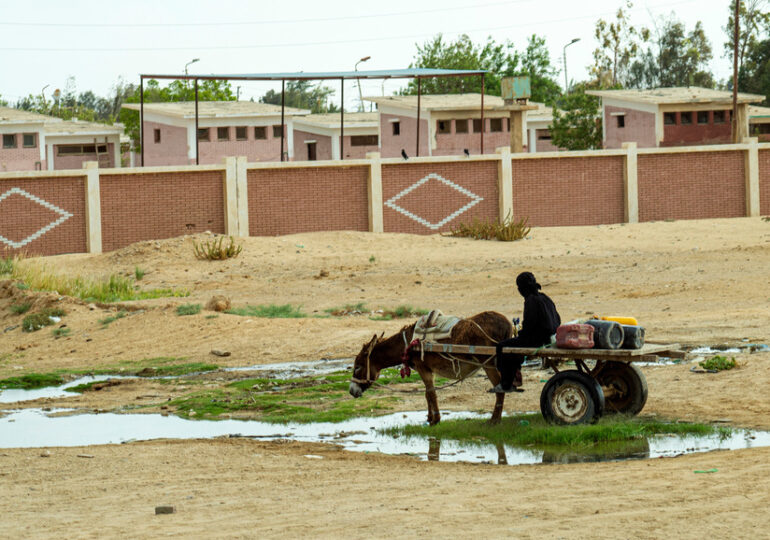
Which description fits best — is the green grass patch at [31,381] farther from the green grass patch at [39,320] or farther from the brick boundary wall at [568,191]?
the brick boundary wall at [568,191]

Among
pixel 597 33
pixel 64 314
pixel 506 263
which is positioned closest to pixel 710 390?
pixel 64 314

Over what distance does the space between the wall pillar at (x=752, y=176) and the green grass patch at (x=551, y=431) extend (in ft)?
100

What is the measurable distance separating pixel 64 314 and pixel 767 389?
14584 millimetres

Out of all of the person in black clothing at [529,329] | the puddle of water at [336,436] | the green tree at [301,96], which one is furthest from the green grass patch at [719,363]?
the green tree at [301,96]

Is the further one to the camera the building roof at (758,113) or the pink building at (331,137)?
the pink building at (331,137)

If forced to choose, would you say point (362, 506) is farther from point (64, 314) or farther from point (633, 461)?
point (64, 314)

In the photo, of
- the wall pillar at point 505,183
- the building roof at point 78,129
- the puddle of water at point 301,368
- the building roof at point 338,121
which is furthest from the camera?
the building roof at point 338,121

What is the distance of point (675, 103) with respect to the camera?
61.2 m

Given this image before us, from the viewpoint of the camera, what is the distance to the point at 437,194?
123ft

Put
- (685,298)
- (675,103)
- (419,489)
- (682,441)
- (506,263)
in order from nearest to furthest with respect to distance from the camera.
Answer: (419,489) → (682,441) → (685,298) → (506,263) → (675,103)

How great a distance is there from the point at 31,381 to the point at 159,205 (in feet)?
65.9

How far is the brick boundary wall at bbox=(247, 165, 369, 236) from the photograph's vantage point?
3641 centimetres

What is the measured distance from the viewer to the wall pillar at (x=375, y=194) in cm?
3697

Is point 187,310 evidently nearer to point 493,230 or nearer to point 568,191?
point 493,230
